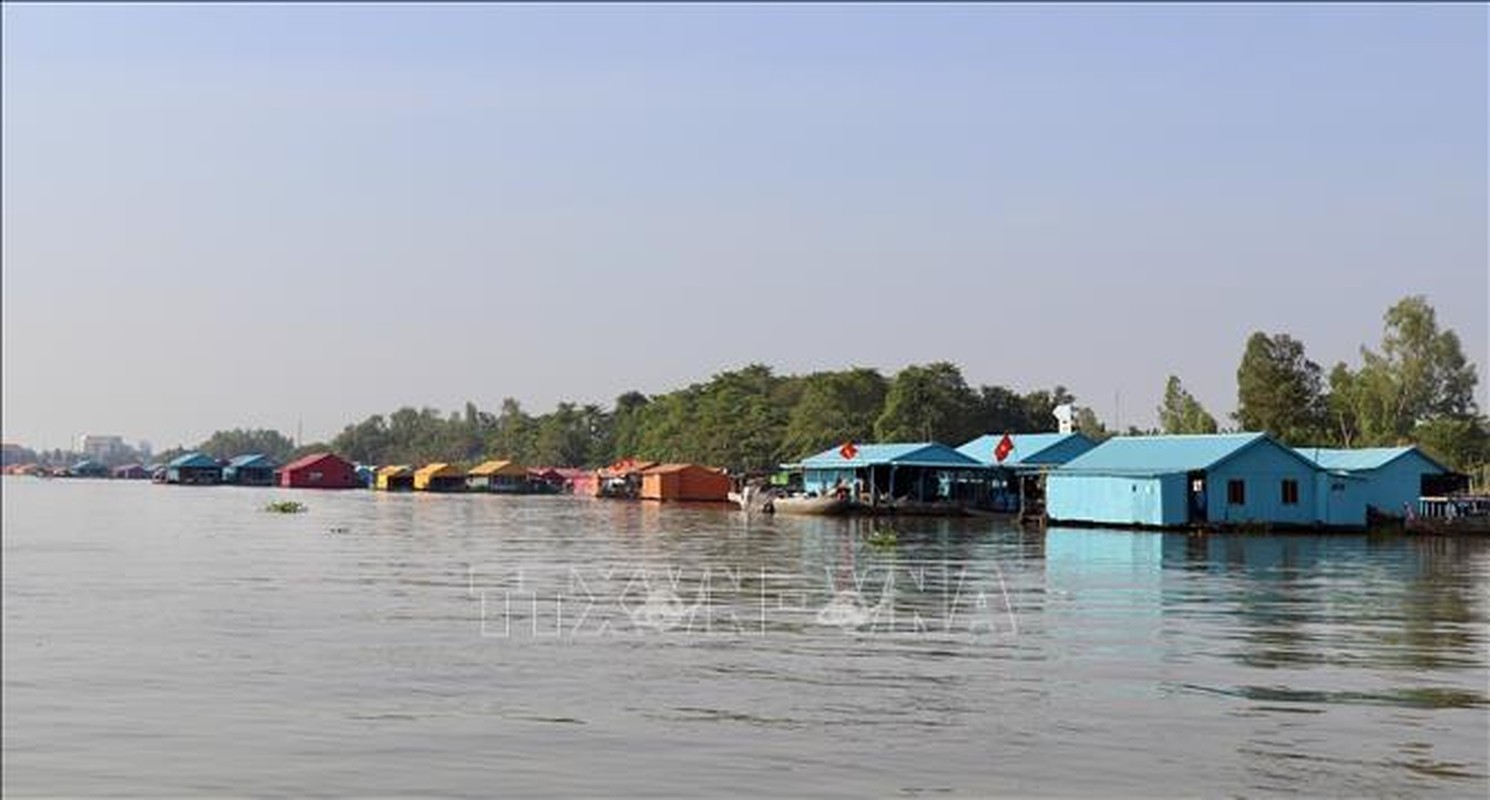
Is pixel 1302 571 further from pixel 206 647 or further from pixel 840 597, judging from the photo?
pixel 206 647

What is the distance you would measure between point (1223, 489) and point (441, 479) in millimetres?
101378

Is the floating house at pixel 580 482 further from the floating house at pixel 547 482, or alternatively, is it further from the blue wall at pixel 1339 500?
the blue wall at pixel 1339 500

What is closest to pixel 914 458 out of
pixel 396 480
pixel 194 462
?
pixel 396 480

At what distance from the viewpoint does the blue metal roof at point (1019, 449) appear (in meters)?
84.1

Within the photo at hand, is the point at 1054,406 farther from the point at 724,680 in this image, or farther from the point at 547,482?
the point at 724,680

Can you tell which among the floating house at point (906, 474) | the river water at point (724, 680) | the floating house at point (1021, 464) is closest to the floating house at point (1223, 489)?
the floating house at point (1021, 464)

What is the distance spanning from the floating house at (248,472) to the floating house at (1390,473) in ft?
452

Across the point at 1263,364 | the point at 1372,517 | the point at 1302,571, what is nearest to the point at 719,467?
the point at 1263,364

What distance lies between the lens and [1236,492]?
211 feet

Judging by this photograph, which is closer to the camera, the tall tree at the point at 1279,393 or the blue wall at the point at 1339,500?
the blue wall at the point at 1339,500

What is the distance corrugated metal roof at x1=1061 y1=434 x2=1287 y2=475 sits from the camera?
212 ft

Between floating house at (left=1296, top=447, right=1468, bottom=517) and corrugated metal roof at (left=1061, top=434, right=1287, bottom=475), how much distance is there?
425 centimetres

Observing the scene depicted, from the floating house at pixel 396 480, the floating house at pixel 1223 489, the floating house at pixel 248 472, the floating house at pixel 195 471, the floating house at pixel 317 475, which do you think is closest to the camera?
the floating house at pixel 1223 489

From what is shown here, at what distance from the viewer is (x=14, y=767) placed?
1254 centimetres
